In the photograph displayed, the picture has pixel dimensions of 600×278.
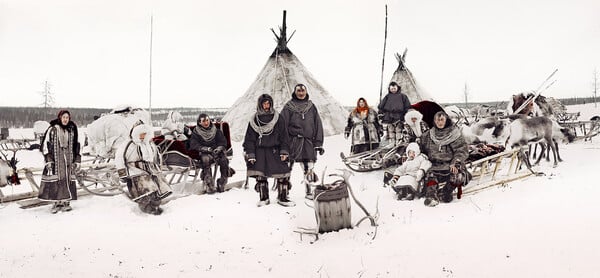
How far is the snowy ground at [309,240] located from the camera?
3492 mm

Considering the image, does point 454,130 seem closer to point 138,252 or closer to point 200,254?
point 200,254

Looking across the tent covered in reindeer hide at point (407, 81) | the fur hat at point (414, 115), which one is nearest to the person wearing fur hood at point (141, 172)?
the fur hat at point (414, 115)

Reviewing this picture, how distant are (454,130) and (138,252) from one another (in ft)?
11.9

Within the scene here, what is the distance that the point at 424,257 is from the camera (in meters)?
3.58

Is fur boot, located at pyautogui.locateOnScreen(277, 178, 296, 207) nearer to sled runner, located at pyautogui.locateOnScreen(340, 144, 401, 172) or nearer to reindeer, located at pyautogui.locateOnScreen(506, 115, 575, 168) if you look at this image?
sled runner, located at pyautogui.locateOnScreen(340, 144, 401, 172)

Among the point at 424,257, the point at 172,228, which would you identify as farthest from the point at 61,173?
the point at 424,257

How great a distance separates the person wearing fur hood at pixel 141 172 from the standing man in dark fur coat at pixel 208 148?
2.87 feet

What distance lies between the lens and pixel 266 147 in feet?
17.1

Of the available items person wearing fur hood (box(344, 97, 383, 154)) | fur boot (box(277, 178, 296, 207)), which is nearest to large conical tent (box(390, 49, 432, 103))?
person wearing fur hood (box(344, 97, 383, 154))

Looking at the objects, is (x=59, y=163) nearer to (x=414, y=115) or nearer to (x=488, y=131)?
→ (x=414, y=115)

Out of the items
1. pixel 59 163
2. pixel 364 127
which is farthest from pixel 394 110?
pixel 59 163

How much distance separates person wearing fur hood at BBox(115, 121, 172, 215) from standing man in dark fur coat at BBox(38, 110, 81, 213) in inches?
25.3

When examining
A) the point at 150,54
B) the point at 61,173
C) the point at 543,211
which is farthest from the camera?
the point at 150,54

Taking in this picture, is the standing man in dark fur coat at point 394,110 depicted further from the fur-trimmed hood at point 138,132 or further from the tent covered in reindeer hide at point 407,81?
the tent covered in reindeer hide at point 407,81
